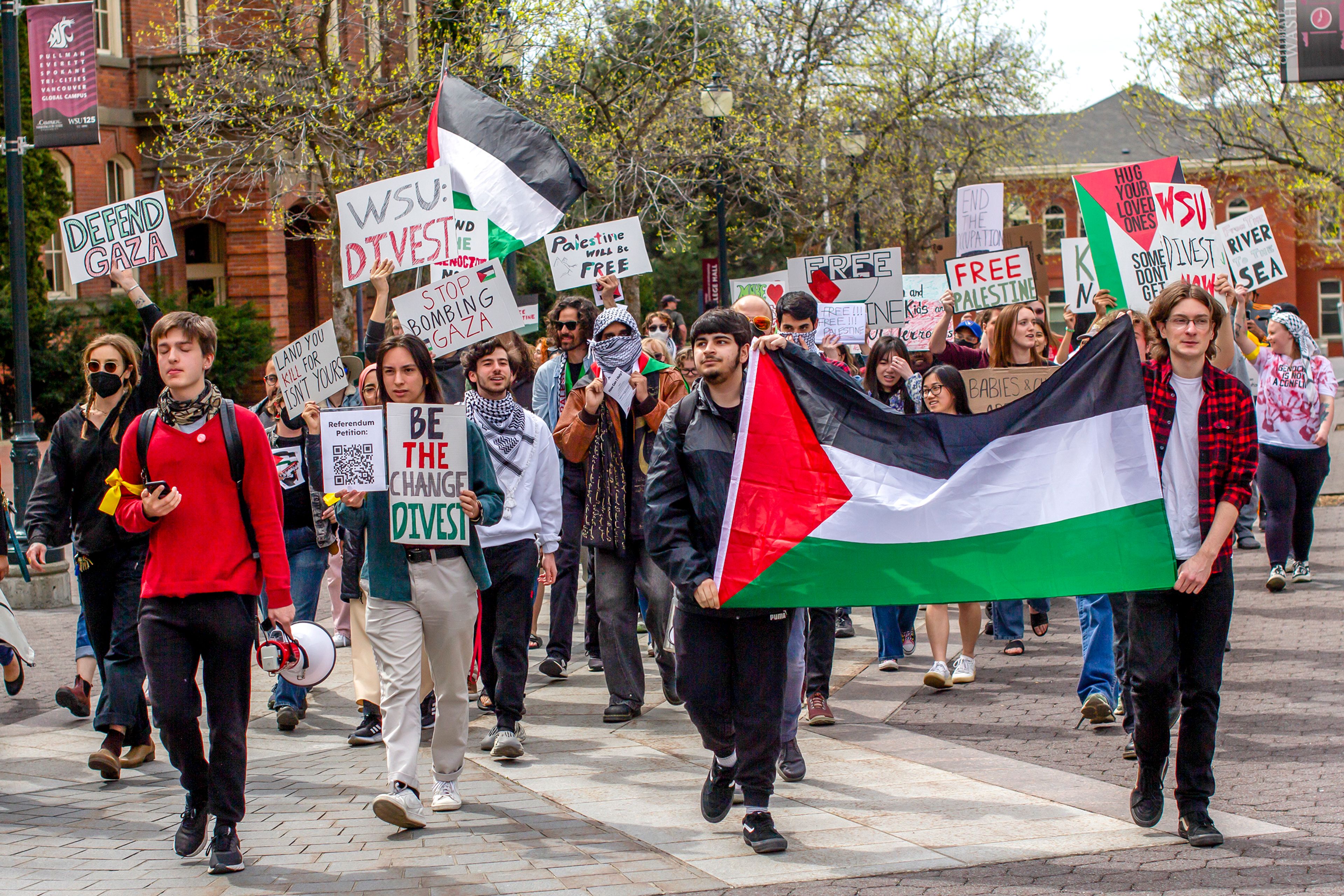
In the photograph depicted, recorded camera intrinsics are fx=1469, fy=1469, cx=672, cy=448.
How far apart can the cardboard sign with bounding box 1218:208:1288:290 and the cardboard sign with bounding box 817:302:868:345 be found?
114 inches

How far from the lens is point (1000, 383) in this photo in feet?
29.2

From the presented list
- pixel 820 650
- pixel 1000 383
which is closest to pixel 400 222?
pixel 820 650

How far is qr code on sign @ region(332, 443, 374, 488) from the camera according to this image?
235 inches

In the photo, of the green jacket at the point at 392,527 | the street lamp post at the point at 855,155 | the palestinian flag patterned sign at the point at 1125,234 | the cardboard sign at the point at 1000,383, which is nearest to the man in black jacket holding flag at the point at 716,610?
the green jacket at the point at 392,527

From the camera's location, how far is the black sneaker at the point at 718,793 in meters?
5.68

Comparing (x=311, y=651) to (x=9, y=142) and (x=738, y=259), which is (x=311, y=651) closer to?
(x=9, y=142)

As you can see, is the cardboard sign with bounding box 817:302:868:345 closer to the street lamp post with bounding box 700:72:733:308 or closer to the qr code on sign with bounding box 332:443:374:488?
the qr code on sign with bounding box 332:443:374:488

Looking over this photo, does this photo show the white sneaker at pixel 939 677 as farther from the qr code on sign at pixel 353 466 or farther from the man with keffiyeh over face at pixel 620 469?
the qr code on sign at pixel 353 466

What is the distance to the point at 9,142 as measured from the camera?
13023mm

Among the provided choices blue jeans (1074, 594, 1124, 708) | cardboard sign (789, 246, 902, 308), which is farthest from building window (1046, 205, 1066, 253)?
blue jeans (1074, 594, 1124, 708)

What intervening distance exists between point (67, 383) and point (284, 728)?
56.8 ft

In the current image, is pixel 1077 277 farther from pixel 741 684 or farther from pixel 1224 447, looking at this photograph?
pixel 741 684

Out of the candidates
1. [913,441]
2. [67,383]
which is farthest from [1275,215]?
[913,441]

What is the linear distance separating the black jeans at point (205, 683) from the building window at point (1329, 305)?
3016 inches
